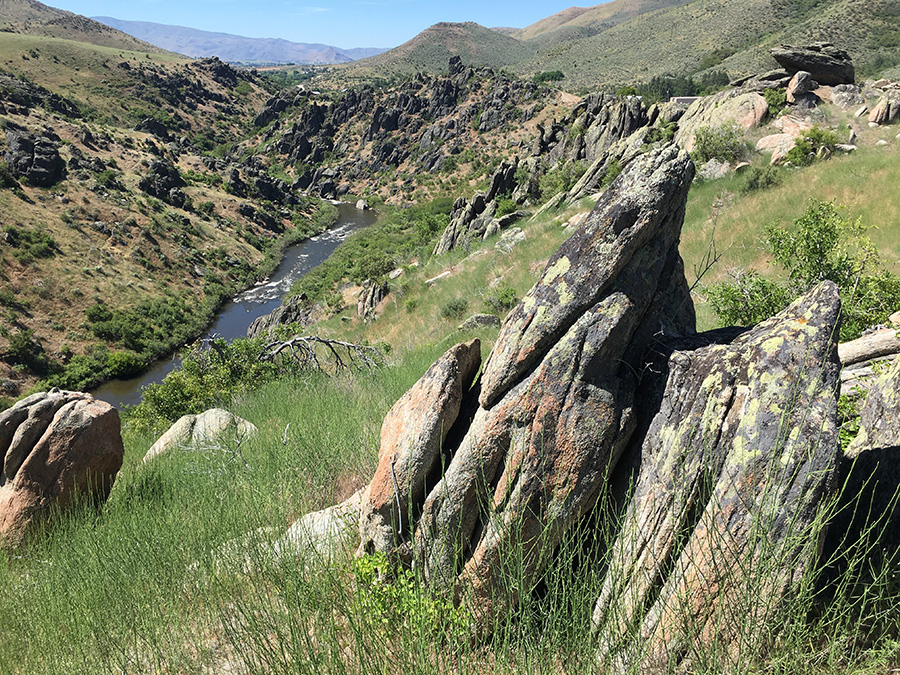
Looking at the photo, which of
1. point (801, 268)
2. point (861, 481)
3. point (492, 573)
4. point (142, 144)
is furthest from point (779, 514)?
point (142, 144)

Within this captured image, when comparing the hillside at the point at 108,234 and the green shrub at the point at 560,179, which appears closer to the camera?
the green shrub at the point at 560,179

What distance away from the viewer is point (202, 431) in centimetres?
890

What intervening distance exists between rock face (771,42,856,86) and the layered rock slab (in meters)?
26.7

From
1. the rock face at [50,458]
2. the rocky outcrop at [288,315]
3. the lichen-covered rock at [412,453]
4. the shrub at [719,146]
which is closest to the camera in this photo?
the lichen-covered rock at [412,453]

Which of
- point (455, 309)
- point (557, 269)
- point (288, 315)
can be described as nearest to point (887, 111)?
point (455, 309)

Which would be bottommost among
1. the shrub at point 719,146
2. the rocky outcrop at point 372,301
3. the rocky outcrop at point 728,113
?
the rocky outcrop at point 372,301

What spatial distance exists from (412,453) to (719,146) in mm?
21168

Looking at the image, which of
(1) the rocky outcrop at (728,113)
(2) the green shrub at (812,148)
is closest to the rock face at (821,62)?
(1) the rocky outcrop at (728,113)

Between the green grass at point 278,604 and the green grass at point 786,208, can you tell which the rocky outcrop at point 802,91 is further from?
the green grass at point 278,604

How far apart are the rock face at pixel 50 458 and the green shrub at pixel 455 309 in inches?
503

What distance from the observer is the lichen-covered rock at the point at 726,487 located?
2512 mm

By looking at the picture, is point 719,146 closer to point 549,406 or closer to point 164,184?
point 549,406

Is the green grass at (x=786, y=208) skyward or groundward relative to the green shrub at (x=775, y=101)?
groundward

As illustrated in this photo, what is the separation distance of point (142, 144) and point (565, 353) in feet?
292
